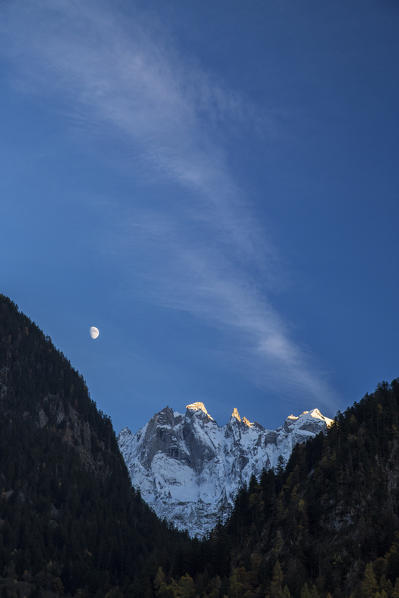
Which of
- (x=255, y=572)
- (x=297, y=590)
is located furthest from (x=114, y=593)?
(x=297, y=590)

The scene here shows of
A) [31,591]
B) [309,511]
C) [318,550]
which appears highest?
[309,511]

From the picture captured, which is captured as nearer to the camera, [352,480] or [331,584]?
[331,584]

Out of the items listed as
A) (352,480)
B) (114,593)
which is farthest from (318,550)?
(114,593)

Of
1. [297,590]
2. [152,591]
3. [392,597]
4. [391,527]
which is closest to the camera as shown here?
[392,597]

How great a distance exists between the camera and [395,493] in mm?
190375

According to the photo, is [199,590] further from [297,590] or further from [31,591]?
[31,591]

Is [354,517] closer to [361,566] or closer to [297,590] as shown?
[361,566]

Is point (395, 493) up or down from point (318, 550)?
up

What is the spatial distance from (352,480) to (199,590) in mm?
57343

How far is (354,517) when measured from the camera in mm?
187500

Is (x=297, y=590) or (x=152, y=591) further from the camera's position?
(x=152, y=591)

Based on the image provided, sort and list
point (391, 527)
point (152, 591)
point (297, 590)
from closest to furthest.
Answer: point (297, 590), point (391, 527), point (152, 591)

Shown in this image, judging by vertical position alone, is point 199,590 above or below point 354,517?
below

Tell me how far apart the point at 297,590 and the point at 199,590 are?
34.2 m
